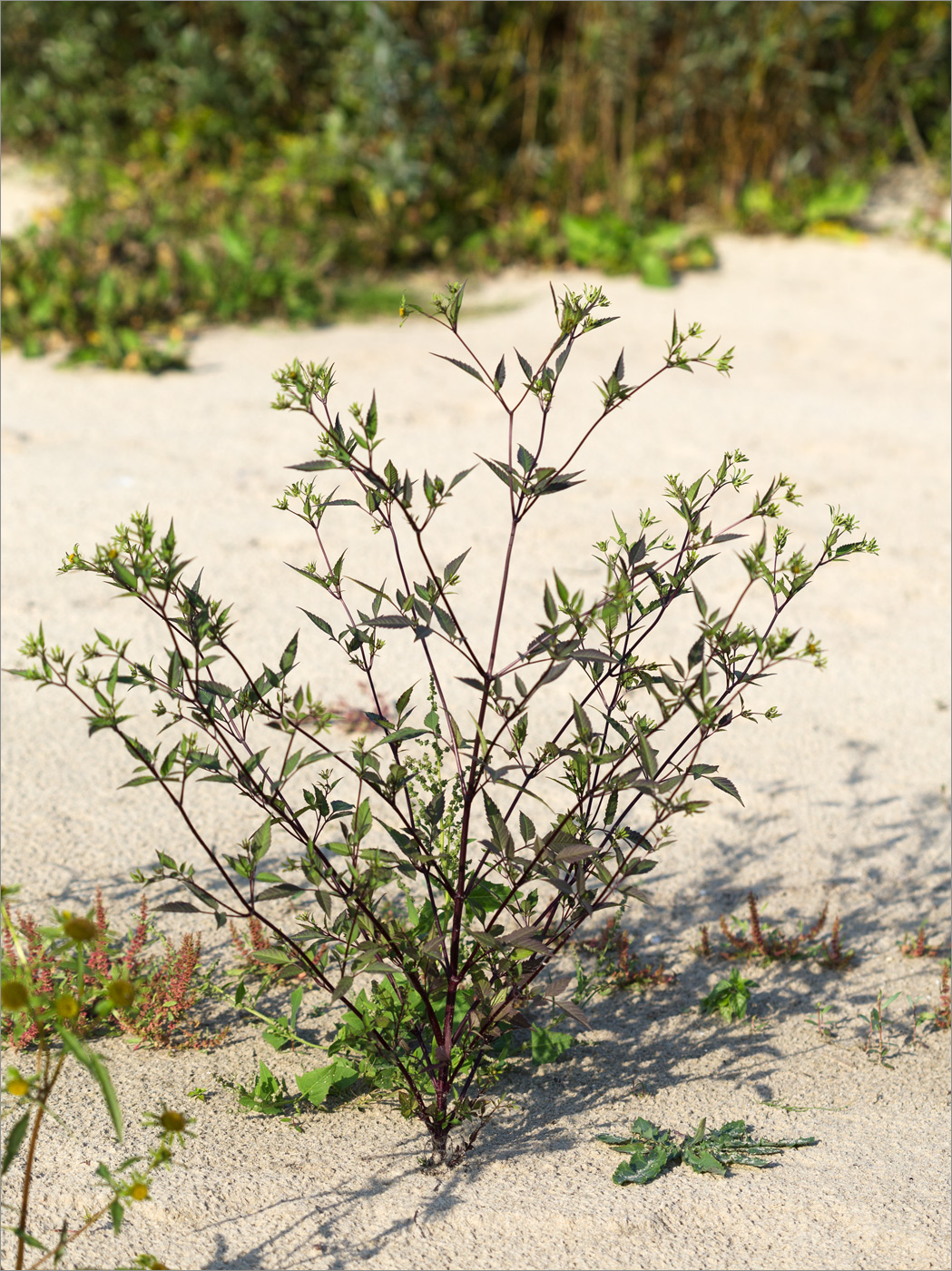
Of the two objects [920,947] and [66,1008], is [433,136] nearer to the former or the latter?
[920,947]

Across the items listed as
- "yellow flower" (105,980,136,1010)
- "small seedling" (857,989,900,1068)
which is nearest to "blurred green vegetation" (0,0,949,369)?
"small seedling" (857,989,900,1068)

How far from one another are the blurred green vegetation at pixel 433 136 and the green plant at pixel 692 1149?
15.7 ft

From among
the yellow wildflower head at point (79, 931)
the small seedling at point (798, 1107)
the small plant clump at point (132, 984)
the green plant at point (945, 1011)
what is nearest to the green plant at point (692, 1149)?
the small seedling at point (798, 1107)

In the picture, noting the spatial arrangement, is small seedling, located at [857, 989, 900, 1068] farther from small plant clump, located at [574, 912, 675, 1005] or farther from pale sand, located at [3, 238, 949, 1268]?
small plant clump, located at [574, 912, 675, 1005]

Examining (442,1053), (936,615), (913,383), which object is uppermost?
(913,383)

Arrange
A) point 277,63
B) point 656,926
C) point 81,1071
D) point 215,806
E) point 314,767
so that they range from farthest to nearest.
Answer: point 277,63
point 314,767
point 215,806
point 656,926
point 81,1071

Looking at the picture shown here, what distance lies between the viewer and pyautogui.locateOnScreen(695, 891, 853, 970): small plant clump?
9.01 feet

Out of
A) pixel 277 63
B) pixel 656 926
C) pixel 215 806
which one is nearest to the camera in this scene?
pixel 656 926

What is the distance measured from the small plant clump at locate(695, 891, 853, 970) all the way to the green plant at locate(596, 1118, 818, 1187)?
55cm

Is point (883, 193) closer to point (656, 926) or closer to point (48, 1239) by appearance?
point (656, 926)

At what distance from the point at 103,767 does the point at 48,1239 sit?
1531mm

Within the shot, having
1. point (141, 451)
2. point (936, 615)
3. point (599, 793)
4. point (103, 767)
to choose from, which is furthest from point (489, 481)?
point (599, 793)

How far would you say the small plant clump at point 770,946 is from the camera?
275 centimetres

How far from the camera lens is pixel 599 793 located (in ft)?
6.66
